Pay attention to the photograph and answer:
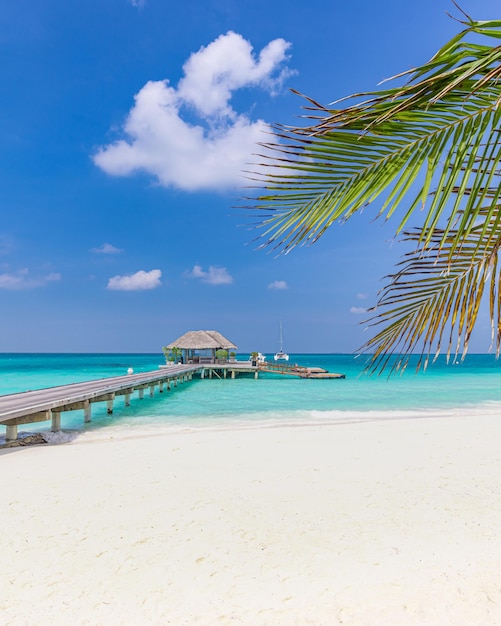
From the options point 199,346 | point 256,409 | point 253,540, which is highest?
point 199,346

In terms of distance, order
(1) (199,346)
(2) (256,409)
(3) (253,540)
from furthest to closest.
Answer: (1) (199,346) < (2) (256,409) < (3) (253,540)

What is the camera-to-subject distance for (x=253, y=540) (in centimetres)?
447

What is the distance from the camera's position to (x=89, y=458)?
835 centimetres

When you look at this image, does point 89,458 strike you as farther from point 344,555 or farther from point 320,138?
point 320,138

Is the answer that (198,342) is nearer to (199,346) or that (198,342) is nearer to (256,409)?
(199,346)

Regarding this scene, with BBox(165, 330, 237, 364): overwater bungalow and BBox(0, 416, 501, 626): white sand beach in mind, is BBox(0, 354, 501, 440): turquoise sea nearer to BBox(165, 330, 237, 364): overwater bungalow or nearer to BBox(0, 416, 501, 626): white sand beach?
BBox(0, 416, 501, 626): white sand beach

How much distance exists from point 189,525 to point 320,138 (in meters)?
4.74

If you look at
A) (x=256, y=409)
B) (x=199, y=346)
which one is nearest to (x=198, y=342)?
(x=199, y=346)

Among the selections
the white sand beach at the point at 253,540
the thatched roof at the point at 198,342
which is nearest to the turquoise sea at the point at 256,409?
the white sand beach at the point at 253,540

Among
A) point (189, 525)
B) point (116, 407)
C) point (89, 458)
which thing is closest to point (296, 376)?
point (116, 407)

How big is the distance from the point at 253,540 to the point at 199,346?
110 feet

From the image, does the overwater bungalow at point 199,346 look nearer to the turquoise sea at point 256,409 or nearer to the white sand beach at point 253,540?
the turquoise sea at point 256,409

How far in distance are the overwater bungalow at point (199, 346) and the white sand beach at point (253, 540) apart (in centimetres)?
2958

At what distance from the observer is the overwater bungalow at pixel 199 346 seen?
1491 inches
